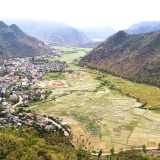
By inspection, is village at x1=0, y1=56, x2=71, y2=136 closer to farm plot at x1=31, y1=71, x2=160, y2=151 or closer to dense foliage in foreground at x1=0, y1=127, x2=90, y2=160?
farm plot at x1=31, y1=71, x2=160, y2=151

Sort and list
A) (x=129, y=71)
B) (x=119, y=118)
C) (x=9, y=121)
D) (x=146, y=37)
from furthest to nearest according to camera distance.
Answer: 1. (x=146, y=37)
2. (x=129, y=71)
3. (x=119, y=118)
4. (x=9, y=121)

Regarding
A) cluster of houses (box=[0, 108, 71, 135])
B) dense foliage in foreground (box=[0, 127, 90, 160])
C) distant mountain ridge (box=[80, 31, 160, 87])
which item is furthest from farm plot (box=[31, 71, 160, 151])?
distant mountain ridge (box=[80, 31, 160, 87])

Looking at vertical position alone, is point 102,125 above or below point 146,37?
below

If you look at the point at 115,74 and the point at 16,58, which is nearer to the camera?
the point at 115,74

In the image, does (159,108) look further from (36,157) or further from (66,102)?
(36,157)

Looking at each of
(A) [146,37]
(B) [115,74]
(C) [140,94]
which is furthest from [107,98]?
(A) [146,37]

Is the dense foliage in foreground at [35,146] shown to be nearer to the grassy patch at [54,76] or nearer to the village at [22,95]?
the village at [22,95]
